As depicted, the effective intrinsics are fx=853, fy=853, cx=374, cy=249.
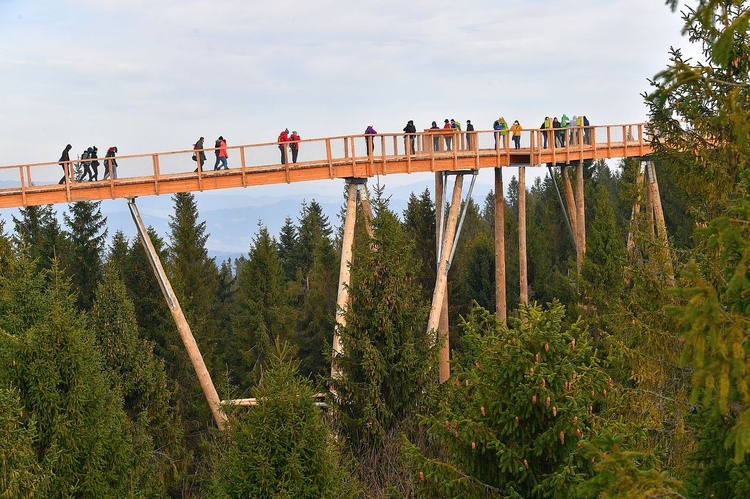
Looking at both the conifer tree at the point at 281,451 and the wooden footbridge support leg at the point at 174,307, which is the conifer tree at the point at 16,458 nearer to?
the conifer tree at the point at 281,451

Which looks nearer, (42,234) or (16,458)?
(16,458)

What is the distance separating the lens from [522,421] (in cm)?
998

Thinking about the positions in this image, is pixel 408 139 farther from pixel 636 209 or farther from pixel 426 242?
pixel 426 242

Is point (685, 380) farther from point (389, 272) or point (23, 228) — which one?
point (23, 228)

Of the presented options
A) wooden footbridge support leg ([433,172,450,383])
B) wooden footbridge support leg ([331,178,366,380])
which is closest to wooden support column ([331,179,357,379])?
wooden footbridge support leg ([331,178,366,380])

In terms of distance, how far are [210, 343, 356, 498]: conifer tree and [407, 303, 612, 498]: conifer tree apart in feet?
9.24

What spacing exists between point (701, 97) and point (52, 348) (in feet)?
41.9

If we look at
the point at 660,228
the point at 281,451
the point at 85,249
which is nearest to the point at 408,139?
the point at 660,228

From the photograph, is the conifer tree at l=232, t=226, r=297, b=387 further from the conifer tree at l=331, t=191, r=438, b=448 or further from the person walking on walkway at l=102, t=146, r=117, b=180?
the conifer tree at l=331, t=191, r=438, b=448

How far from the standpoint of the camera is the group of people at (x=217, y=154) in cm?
2070

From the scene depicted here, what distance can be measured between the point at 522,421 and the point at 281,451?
14.4 feet

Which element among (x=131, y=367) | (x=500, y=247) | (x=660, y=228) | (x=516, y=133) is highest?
(x=516, y=133)

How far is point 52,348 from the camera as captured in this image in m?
17.0

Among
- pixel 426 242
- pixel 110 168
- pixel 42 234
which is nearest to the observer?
pixel 110 168
